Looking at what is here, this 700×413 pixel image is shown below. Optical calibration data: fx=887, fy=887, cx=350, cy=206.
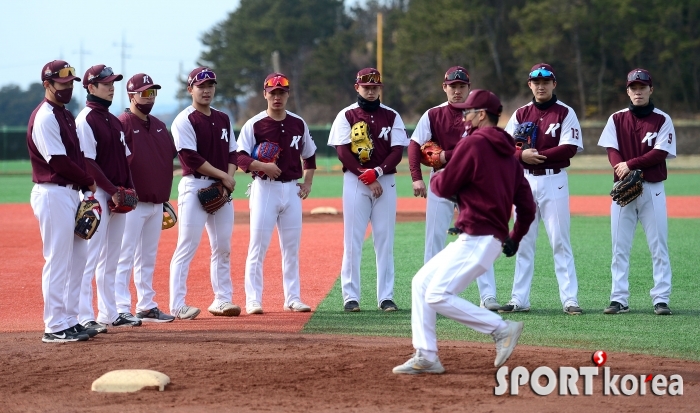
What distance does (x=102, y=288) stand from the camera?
806 cm

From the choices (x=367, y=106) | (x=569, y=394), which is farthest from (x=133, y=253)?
(x=569, y=394)

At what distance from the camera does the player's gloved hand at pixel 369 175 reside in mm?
8773

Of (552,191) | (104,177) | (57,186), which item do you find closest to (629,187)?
(552,191)

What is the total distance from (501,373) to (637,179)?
330cm

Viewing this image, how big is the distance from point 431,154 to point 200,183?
2.28m

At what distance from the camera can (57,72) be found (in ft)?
23.9

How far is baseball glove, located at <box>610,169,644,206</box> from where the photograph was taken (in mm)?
8492

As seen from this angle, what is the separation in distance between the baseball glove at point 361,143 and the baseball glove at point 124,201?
7.54ft

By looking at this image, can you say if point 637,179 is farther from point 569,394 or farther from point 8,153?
point 8,153

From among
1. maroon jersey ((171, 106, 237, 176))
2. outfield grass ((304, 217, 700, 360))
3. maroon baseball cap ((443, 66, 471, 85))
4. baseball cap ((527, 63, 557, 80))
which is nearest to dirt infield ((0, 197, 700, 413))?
outfield grass ((304, 217, 700, 360))

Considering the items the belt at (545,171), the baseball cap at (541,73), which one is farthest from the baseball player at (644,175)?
the baseball cap at (541,73)

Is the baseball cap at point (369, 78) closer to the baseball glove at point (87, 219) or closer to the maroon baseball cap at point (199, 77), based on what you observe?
the maroon baseball cap at point (199, 77)

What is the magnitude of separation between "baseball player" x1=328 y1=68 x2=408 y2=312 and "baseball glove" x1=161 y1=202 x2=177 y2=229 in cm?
174

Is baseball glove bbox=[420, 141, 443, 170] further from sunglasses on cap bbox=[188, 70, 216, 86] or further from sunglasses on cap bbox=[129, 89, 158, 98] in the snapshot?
sunglasses on cap bbox=[129, 89, 158, 98]
